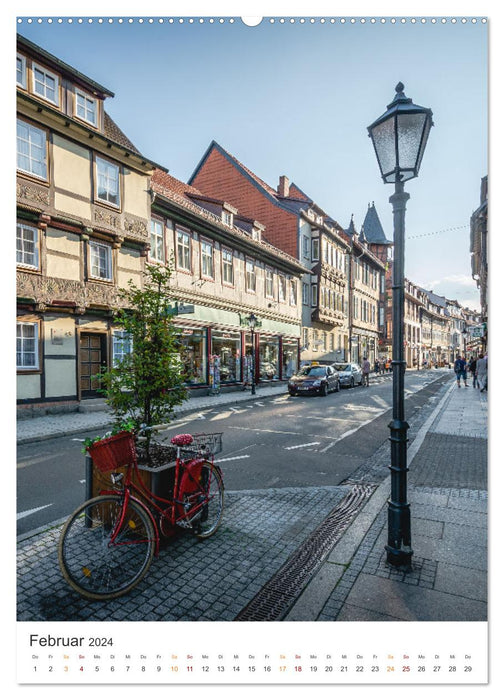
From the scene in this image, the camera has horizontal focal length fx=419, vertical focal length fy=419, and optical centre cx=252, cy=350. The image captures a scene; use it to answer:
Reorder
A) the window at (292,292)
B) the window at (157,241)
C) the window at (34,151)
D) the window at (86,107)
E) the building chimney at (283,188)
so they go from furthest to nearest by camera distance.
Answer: the building chimney at (283,188) → the window at (292,292) → the window at (157,241) → the window at (86,107) → the window at (34,151)

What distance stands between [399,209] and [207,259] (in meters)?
16.5

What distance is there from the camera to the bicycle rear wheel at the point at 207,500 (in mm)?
3906

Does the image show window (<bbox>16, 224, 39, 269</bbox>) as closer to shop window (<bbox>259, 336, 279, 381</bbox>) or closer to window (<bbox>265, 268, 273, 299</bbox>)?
shop window (<bbox>259, 336, 279, 381</bbox>)

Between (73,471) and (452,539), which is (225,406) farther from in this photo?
(452,539)

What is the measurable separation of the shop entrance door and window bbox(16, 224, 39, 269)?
9.13 ft

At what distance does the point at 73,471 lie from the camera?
21.0ft

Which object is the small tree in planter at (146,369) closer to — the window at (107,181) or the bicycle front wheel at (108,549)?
the bicycle front wheel at (108,549)

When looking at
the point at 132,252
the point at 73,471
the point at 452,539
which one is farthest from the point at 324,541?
the point at 132,252

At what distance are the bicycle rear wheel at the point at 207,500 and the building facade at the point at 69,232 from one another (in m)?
6.66

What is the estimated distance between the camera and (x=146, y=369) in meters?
3.86

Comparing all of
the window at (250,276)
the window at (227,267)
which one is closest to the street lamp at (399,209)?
the window at (227,267)

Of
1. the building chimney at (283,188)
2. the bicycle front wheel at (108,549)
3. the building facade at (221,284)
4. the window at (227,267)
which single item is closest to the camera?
the bicycle front wheel at (108,549)

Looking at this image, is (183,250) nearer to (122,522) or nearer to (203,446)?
(203,446)
